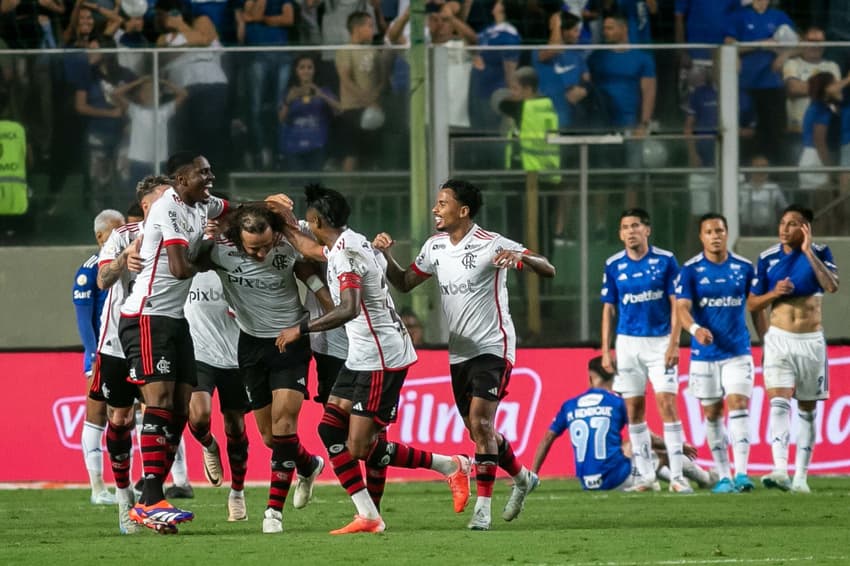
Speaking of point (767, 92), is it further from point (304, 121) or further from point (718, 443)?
point (718, 443)

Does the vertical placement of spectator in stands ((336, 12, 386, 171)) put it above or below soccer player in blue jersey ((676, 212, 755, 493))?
above

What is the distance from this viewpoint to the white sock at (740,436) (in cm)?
1343

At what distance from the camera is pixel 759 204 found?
17109 mm

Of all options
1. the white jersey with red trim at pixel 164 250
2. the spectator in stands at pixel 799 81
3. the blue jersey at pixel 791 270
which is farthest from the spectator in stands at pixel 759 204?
the white jersey with red trim at pixel 164 250

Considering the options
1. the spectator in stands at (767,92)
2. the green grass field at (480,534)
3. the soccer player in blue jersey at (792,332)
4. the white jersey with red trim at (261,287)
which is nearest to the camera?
the green grass field at (480,534)

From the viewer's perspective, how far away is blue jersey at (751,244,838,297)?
43.9 ft

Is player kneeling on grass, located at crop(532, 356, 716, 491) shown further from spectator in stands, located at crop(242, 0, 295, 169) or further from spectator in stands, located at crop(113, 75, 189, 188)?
spectator in stands, located at crop(113, 75, 189, 188)

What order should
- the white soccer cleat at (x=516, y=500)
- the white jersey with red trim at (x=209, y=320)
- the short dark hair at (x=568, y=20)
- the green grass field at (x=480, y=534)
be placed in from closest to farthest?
the green grass field at (x=480, y=534)
the white soccer cleat at (x=516, y=500)
the white jersey with red trim at (x=209, y=320)
the short dark hair at (x=568, y=20)

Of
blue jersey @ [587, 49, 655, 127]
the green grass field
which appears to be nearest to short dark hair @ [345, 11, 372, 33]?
blue jersey @ [587, 49, 655, 127]

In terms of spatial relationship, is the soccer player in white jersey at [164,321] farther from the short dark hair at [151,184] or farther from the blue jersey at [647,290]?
the blue jersey at [647,290]

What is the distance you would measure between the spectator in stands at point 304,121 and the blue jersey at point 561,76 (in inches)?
82.4

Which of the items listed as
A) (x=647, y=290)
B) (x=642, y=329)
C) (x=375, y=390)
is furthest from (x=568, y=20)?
(x=375, y=390)

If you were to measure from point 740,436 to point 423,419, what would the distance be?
9.57 feet

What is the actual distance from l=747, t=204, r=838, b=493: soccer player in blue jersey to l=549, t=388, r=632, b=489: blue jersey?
1226 millimetres
